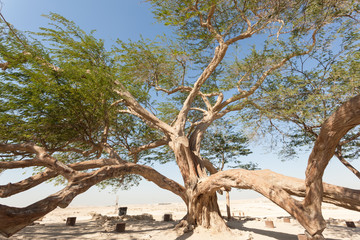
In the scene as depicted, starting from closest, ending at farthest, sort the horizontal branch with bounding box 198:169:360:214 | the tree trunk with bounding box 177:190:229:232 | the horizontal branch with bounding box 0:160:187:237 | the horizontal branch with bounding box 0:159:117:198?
1. the horizontal branch with bounding box 0:160:187:237
2. the horizontal branch with bounding box 198:169:360:214
3. the horizontal branch with bounding box 0:159:117:198
4. the tree trunk with bounding box 177:190:229:232

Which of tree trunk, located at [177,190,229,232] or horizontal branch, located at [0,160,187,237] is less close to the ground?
horizontal branch, located at [0,160,187,237]

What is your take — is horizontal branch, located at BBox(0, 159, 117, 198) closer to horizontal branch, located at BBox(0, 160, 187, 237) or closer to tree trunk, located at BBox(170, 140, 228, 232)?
horizontal branch, located at BBox(0, 160, 187, 237)

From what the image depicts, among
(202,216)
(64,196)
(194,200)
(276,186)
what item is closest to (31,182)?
(64,196)

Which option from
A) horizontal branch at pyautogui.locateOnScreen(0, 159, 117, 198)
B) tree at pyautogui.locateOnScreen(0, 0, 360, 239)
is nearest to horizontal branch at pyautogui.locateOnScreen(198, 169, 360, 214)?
tree at pyautogui.locateOnScreen(0, 0, 360, 239)

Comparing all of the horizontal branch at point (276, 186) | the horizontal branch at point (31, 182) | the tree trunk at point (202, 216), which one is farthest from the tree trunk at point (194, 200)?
the horizontal branch at point (31, 182)

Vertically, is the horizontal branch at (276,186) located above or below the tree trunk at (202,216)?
above

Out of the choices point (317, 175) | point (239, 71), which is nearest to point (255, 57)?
point (239, 71)

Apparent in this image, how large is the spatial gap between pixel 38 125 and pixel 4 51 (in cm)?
254

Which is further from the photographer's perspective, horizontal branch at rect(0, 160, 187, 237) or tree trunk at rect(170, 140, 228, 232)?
tree trunk at rect(170, 140, 228, 232)

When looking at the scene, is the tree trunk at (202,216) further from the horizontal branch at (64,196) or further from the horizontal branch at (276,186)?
the horizontal branch at (276,186)

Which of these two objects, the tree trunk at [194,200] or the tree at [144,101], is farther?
the tree trunk at [194,200]

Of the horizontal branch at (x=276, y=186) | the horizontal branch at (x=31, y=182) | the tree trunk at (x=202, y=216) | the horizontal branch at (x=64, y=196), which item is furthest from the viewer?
the tree trunk at (x=202, y=216)

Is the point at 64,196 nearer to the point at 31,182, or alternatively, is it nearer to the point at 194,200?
the point at 31,182

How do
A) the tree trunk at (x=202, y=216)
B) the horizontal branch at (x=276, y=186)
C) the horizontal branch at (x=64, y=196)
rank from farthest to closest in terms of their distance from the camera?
the tree trunk at (x=202, y=216), the horizontal branch at (x=276, y=186), the horizontal branch at (x=64, y=196)
